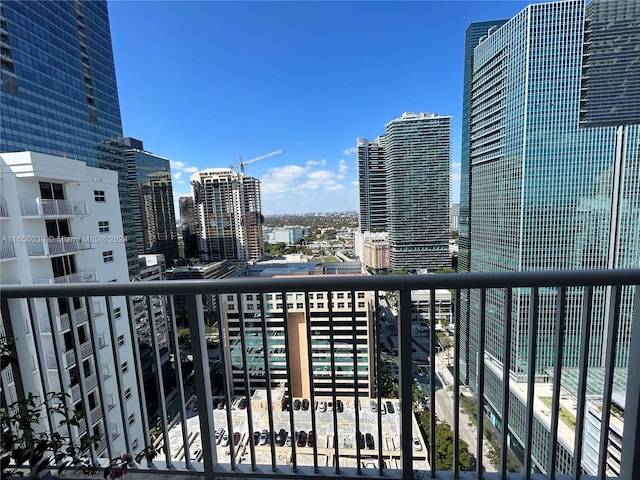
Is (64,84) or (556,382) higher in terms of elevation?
(64,84)

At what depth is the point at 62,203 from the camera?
3.25 m

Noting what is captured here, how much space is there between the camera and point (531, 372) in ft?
3.11

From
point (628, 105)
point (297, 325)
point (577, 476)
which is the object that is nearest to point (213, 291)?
point (297, 325)

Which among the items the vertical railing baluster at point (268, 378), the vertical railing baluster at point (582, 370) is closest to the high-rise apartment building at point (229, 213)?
the vertical railing baluster at point (268, 378)

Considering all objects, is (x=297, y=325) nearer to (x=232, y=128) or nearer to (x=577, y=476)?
(x=577, y=476)

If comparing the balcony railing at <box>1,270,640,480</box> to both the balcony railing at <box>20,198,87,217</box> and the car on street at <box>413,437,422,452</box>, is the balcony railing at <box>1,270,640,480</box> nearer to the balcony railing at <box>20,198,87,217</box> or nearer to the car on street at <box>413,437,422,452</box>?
the car on street at <box>413,437,422,452</box>

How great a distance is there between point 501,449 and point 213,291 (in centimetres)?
126

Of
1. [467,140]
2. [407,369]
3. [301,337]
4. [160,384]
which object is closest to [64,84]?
[160,384]

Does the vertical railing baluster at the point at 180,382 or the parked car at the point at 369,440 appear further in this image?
the parked car at the point at 369,440

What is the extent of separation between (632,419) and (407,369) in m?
0.81

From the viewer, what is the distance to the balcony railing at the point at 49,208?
3027 millimetres

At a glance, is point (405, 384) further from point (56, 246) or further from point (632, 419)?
point (56, 246)

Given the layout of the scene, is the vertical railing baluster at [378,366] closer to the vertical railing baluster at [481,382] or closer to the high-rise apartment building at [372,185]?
the vertical railing baluster at [481,382]

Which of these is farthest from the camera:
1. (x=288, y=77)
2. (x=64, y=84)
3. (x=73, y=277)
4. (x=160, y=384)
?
(x=288, y=77)
